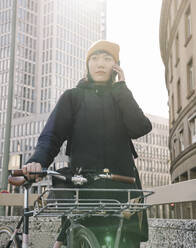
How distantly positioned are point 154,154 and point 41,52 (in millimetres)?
39203

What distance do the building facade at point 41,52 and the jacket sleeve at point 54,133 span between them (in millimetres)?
94820

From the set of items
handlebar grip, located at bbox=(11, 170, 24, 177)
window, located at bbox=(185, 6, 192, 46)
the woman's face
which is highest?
window, located at bbox=(185, 6, 192, 46)

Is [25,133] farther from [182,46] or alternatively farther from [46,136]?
[46,136]

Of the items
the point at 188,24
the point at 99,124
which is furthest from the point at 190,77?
the point at 99,124

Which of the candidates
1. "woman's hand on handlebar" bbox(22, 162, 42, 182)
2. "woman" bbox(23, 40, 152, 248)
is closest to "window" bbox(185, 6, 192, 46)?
"woman" bbox(23, 40, 152, 248)

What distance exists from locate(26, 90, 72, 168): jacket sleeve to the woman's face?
0.88ft

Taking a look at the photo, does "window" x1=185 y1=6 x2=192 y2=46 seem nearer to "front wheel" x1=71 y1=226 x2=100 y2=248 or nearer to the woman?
the woman

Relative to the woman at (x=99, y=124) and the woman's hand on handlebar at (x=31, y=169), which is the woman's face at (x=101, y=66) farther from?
the woman's hand on handlebar at (x=31, y=169)

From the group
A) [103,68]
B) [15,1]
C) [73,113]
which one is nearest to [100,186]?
[73,113]

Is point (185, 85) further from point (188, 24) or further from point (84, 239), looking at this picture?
point (84, 239)

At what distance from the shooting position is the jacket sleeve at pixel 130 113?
3.19 metres

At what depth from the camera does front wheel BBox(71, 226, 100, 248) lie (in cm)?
265

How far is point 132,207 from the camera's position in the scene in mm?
2518

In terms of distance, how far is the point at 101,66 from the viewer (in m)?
3.50
